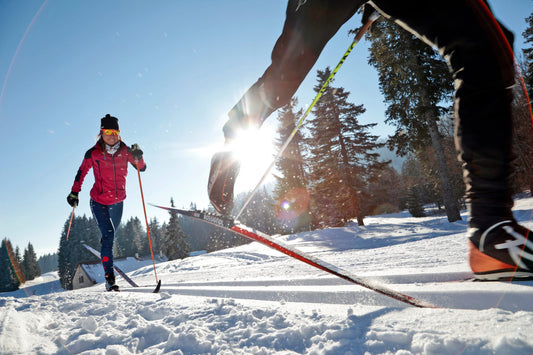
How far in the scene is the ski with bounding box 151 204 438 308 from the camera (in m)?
1.02

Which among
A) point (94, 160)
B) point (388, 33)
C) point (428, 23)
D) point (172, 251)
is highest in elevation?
point (388, 33)

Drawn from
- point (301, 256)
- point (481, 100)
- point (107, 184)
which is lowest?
point (301, 256)

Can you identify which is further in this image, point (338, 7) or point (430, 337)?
point (338, 7)

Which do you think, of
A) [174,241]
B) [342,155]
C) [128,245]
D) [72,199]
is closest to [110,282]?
[72,199]

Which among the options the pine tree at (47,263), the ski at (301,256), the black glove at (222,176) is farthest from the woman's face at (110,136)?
the pine tree at (47,263)

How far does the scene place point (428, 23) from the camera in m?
1.13

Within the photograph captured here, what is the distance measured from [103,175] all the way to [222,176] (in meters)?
2.53

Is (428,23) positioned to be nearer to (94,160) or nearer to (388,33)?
(94,160)

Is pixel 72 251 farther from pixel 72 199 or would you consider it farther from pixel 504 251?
pixel 504 251

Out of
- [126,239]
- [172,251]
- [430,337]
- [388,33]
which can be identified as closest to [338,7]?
[430,337]

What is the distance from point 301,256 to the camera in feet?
5.07

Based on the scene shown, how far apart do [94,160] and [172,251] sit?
31.6 metres

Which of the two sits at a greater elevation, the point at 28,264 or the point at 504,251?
the point at 504,251

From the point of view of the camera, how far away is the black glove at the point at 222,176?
6.02 ft
